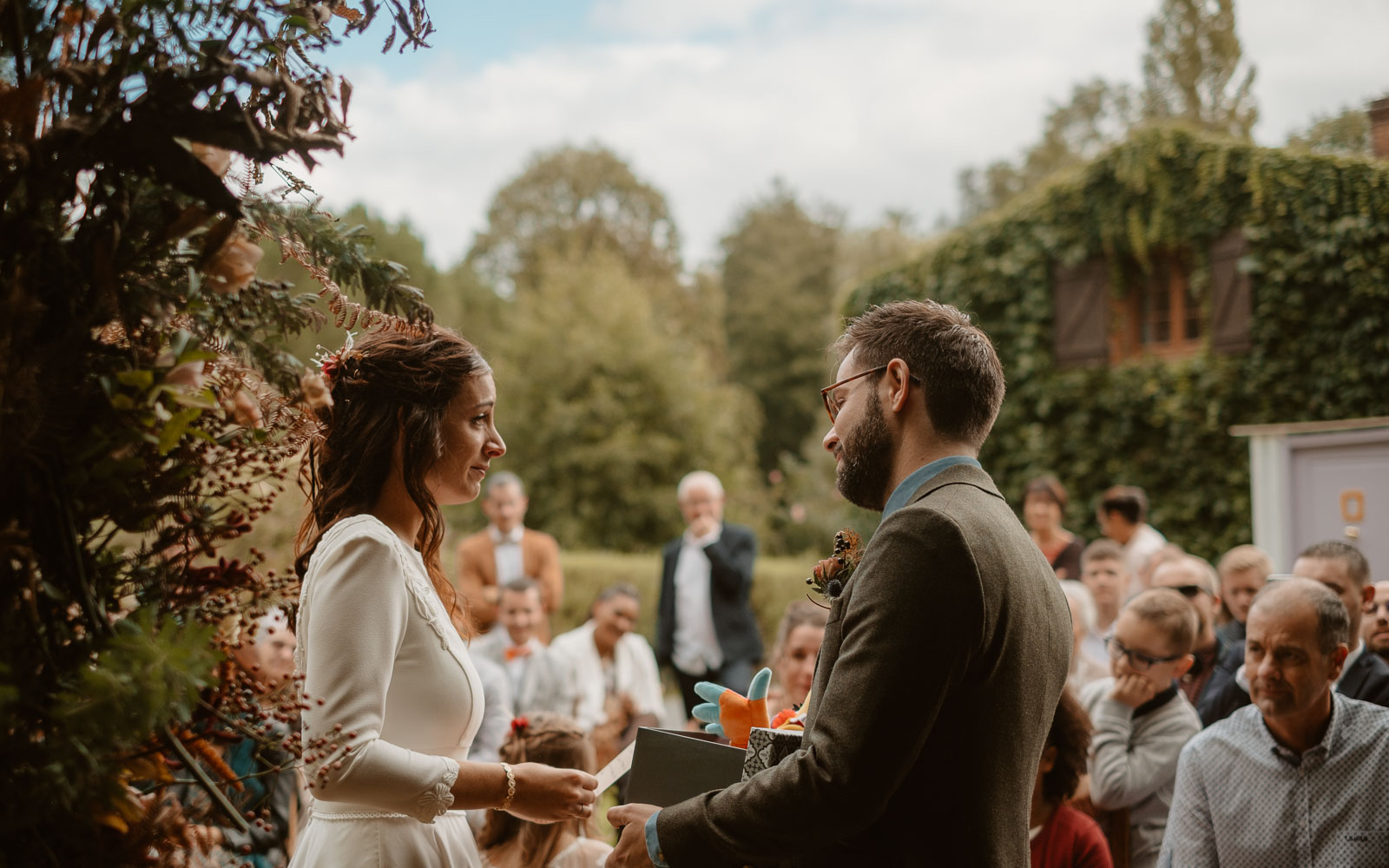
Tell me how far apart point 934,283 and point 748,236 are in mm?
23331

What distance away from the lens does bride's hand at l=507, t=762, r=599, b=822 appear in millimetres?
2174

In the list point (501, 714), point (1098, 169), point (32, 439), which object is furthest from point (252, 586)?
point (1098, 169)

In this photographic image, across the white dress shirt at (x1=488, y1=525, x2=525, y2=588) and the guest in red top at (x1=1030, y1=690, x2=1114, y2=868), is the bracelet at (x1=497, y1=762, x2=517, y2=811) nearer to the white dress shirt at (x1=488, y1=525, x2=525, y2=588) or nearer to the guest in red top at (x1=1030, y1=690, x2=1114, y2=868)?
the guest in red top at (x1=1030, y1=690, x2=1114, y2=868)

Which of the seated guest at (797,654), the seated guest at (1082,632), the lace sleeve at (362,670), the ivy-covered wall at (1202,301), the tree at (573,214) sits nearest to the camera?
the lace sleeve at (362,670)

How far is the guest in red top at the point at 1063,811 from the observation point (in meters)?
3.18

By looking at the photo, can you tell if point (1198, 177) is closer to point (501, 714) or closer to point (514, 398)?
point (501, 714)

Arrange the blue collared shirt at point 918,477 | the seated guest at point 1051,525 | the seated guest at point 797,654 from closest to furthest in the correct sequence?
the blue collared shirt at point 918,477 < the seated guest at point 797,654 < the seated guest at point 1051,525

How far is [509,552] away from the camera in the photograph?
25.2ft

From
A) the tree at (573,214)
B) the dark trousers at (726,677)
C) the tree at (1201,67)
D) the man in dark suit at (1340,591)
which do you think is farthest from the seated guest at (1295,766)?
the tree at (573,214)

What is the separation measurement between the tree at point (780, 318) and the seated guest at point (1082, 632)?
26.6 metres

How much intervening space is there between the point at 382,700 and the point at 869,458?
1.05 metres

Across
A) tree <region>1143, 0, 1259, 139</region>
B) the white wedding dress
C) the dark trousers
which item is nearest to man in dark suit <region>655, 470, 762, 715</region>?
the dark trousers

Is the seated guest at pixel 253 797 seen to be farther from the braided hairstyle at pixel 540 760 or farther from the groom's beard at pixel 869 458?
the braided hairstyle at pixel 540 760

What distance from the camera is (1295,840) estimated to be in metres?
3.08
